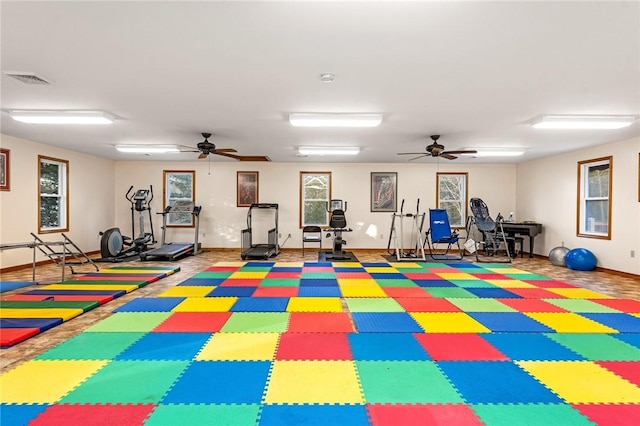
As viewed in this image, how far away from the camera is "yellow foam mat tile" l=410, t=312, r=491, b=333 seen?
3.67m

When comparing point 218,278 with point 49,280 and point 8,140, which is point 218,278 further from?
point 8,140

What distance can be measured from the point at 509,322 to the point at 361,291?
213 centimetres

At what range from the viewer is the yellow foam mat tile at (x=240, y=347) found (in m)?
2.99

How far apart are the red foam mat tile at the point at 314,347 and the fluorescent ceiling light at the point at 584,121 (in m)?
4.83

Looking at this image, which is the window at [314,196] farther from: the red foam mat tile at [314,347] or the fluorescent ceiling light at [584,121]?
the red foam mat tile at [314,347]

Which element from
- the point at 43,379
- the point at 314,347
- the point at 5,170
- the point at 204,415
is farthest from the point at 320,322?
the point at 5,170

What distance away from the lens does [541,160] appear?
9398mm

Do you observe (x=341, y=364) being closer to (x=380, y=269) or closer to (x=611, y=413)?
(x=611, y=413)

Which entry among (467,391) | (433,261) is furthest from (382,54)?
(433,261)

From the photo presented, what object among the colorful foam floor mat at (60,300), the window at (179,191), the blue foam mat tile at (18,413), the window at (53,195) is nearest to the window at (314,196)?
the window at (179,191)

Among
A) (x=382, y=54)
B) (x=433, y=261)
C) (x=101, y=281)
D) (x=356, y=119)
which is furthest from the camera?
(x=433, y=261)

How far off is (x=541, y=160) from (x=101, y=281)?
36.7ft

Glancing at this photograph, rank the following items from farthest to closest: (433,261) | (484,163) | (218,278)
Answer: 1. (484,163)
2. (433,261)
3. (218,278)

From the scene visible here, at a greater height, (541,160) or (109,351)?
(541,160)
